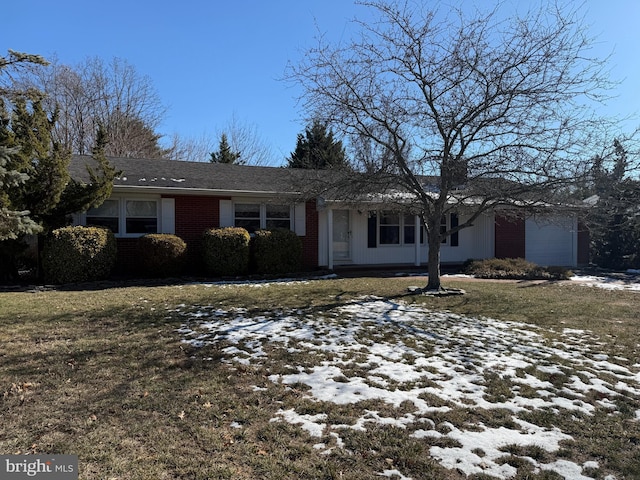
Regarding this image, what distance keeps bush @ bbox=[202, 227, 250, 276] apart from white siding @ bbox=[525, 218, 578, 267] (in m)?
12.5

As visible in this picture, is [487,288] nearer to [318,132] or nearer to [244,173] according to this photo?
[318,132]

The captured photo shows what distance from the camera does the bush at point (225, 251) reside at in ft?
40.9

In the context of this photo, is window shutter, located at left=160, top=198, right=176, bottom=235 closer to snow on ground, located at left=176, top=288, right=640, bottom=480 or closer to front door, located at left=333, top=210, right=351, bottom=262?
front door, located at left=333, top=210, right=351, bottom=262

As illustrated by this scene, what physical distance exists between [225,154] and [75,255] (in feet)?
70.5

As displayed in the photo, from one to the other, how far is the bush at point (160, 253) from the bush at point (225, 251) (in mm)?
753

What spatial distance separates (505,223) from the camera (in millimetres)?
17938

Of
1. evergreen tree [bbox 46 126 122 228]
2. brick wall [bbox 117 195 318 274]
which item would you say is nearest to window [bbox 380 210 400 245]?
brick wall [bbox 117 195 318 274]

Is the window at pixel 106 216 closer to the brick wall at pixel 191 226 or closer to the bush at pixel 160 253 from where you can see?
the brick wall at pixel 191 226

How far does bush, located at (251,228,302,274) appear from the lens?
42.8ft

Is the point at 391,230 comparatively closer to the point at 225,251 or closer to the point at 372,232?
the point at 372,232

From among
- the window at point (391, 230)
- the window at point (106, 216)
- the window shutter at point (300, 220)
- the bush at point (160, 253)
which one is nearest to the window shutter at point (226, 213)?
the bush at point (160, 253)

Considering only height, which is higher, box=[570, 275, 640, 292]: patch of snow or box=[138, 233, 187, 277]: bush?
box=[138, 233, 187, 277]: bush

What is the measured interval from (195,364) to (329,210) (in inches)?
392

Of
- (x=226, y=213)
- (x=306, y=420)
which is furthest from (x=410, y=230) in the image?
(x=306, y=420)
